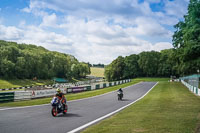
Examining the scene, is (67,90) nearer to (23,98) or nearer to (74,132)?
(23,98)

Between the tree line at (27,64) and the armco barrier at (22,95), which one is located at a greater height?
the tree line at (27,64)

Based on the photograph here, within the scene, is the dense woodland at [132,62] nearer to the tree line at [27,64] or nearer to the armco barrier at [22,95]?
the tree line at [27,64]

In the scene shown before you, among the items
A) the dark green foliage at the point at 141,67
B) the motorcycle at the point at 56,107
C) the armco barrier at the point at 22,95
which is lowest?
the armco barrier at the point at 22,95

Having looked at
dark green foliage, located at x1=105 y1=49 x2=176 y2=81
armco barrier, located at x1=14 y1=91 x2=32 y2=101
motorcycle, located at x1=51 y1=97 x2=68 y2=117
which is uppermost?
dark green foliage, located at x1=105 y1=49 x2=176 y2=81

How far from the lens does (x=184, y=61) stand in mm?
40781

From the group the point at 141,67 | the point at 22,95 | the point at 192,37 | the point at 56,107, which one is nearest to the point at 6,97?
the point at 22,95

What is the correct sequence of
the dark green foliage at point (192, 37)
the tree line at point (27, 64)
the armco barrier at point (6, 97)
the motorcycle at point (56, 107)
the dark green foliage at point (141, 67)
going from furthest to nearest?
the dark green foliage at point (141, 67) < the tree line at point (27, 64) < the dark green foliage at point (192, 37) < the armco barrier at point (6, 97) < the motorcycle at point (56, 107)

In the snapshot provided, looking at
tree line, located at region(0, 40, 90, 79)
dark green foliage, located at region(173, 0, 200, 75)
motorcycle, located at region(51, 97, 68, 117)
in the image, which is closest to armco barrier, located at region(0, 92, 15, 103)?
motorcycle, located at region(51, 97, 68, 117)

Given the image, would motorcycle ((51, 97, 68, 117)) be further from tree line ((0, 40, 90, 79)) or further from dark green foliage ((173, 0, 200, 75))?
tree line ((0, 40, 90, 79))

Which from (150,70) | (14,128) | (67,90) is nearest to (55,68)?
(150,70)

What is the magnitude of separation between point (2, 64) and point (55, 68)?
41.3 meters

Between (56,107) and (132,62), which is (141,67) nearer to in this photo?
(132,62)

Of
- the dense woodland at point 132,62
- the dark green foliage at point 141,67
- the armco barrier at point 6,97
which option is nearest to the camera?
the armco barrier at point 6,97

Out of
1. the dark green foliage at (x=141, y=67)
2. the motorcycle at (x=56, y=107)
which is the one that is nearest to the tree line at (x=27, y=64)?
the dark green foliage at (x=141, y=67)
